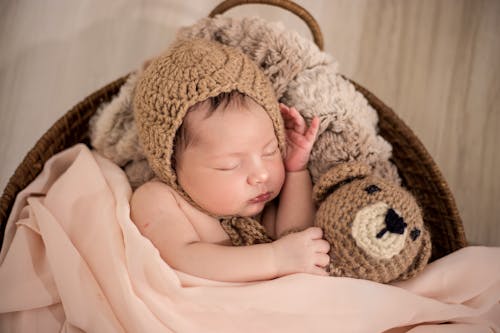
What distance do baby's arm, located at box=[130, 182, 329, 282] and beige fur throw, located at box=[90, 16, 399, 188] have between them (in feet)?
0.71

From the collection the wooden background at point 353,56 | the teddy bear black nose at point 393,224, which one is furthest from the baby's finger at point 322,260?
the wooden background at point 353,56

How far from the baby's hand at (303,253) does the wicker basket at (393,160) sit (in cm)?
36

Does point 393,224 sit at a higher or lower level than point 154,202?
higher

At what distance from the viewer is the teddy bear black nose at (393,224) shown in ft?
2.85

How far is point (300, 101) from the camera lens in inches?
44.5

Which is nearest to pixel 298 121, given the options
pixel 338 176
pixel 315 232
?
pixel 338 176

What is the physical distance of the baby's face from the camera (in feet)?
3.06

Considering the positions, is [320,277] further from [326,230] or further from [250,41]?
[250,41]

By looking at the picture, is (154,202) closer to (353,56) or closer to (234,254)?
(234,254)

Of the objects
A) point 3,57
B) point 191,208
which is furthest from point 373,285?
point 3,57

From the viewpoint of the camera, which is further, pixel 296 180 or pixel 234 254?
pixel 296 180

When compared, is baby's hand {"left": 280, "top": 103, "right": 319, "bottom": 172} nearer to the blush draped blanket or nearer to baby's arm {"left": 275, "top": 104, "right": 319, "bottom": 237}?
baby's arm {"left": 275, "top": 104, "right": 319, "bottom": 237}

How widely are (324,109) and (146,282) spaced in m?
0.53

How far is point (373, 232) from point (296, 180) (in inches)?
11.0
